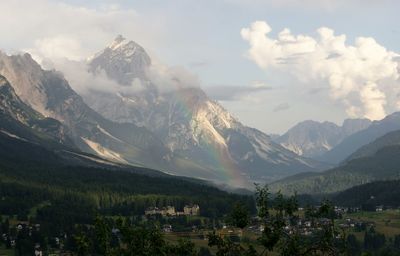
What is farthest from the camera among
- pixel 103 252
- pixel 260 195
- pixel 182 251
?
pixel 103 252

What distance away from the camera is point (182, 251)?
71875 mm

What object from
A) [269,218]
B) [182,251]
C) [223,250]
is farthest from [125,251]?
[269,218]

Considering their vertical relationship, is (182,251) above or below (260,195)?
below

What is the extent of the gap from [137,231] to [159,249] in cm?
628

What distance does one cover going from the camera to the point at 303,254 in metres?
56.6

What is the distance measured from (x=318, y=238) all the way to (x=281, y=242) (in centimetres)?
388

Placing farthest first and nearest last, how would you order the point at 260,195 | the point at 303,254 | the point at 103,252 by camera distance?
the point at 103,252 < the point at 260,195 < the point at 303,254

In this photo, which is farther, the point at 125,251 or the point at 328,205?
the point at 125,251

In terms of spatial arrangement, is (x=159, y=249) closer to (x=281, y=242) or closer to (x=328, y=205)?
(x=281, y=242)

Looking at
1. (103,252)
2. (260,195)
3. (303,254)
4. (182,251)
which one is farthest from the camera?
(103,252)

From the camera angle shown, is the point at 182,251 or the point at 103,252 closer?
the point at 182,251

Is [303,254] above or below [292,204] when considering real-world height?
below

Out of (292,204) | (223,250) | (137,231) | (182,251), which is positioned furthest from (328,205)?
(137,231)

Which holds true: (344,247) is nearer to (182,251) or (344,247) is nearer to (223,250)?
(223,250)
